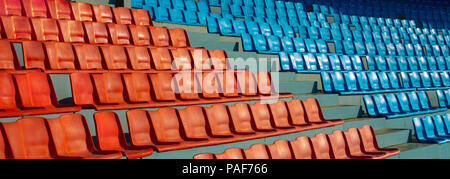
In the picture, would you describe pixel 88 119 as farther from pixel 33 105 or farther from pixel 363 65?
pixel 363 65

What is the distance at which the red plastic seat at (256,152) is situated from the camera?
111cm

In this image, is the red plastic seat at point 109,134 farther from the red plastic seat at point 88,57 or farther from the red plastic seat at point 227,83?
the red plastic seat at point 227,83

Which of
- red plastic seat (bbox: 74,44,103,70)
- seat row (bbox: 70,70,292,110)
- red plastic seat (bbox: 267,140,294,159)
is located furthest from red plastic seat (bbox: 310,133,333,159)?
red plastic seat (bbox: 74,44,103,70)

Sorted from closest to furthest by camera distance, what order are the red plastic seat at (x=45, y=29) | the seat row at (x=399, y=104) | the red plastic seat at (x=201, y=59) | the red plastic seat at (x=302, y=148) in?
the red plastic seat at (x=302, y=148)
the red plastic seat at (x=45, y=29)
the red plastic seat at (x=201, y=59)
the seat row at (x=399, y=104)

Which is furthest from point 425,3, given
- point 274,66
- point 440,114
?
point 274,66

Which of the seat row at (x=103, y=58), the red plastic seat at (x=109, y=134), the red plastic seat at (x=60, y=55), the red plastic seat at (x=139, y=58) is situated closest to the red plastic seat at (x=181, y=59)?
the seat row at (x=103, y=58)

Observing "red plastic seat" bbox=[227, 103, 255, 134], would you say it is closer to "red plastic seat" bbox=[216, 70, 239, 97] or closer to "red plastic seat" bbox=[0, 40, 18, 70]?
"red plastic seat" bbox=[216, 70, 239, 97]

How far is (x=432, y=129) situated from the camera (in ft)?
6.63

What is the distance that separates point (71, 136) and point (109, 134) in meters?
0.11

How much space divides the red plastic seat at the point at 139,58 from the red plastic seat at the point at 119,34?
0.20 meters

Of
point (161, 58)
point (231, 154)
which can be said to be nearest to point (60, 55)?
point (161, 58)

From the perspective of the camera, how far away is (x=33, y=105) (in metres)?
1.22

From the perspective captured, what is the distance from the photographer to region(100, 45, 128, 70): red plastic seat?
5.51 ft
